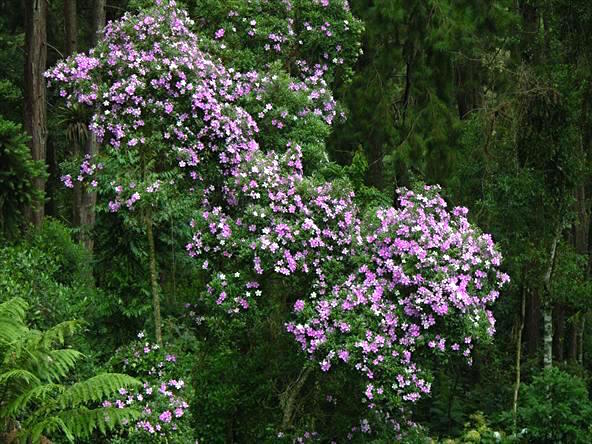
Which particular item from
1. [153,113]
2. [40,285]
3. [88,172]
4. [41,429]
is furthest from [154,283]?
[41,429]

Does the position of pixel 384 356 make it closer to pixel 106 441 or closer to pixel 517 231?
pixel 106 441

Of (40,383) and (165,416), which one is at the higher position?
(165,416)

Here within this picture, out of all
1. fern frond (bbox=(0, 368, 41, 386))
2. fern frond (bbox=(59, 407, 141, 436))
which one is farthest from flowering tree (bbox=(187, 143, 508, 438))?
fern frond (bbox=(0, 368, 41, 386))

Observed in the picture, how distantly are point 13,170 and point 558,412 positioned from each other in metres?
6.52

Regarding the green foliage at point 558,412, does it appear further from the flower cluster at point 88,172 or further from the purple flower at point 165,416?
the flower cluster at point 88,172

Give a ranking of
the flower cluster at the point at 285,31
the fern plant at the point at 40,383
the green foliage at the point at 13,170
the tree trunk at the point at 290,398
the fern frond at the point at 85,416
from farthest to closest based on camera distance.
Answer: the flower cluster at the point at 285,31 → the tree trunk at the point at 290,398 → the green foliage at the point at 13,170 → the fern frond at the point at 85,416 → the fern plant at the point at 40,383

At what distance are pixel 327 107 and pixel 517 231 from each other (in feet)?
9.84

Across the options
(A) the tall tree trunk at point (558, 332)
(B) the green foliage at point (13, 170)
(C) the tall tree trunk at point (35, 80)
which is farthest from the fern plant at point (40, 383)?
(A) the tall tree trunk at point (558, 332)

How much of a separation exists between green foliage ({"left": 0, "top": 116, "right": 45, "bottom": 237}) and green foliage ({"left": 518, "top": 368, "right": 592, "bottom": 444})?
19.9ft

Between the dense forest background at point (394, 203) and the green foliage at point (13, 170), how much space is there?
0.06 ft

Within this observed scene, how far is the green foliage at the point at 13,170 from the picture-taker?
817 centimetres

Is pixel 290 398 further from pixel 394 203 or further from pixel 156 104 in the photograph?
pixel 394 203

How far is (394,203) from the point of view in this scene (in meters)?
13.0

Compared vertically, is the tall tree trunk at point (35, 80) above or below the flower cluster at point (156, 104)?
above
